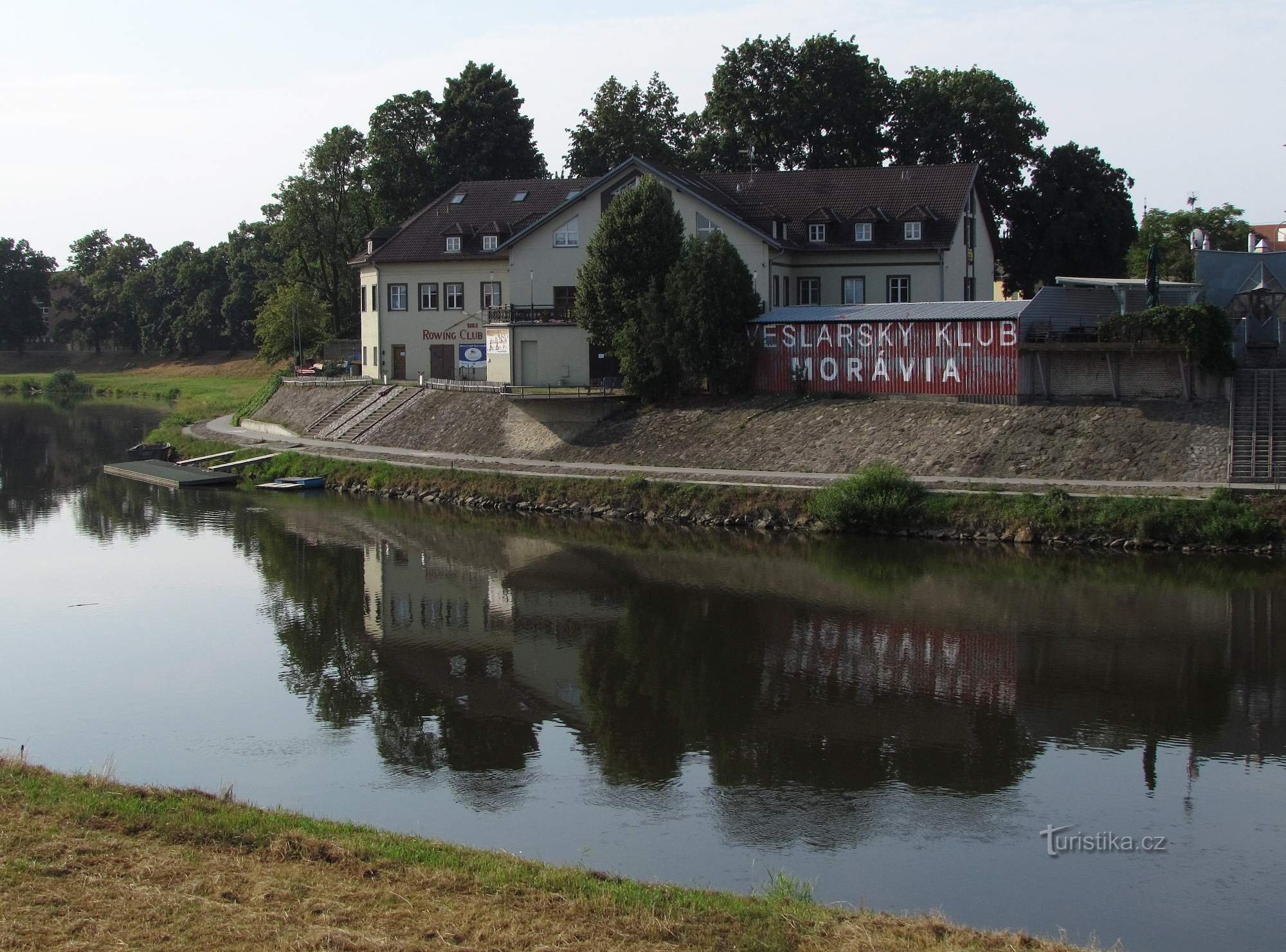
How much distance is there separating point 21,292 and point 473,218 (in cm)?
8575

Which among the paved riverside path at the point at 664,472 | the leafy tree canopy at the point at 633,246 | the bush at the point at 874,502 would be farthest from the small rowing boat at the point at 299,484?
the bush at the point at 874,502

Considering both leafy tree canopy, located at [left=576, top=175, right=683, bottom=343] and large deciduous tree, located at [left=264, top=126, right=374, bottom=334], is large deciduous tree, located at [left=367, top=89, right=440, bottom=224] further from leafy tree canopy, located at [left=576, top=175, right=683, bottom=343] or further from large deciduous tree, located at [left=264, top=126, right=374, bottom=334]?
leafy tree canopy, located at [left=576, top=175, right=683, bottom=343]

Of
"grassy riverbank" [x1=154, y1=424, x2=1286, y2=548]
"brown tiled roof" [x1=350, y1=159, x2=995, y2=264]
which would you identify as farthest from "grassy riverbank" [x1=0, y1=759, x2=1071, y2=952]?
"brown tiled roof" [x1=350, y1=159, x2=995, y2=264]

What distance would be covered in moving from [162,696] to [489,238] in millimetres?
38699

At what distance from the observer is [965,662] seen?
23.8 meters

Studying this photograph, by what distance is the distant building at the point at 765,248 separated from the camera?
5059 cm

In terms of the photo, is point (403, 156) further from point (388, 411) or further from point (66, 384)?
point (66, 384)

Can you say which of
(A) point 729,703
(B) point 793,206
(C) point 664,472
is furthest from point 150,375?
(A) point 729,703

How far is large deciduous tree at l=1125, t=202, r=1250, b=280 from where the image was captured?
58.7 meters

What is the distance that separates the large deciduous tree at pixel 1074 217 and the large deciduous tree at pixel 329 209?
3626 cm

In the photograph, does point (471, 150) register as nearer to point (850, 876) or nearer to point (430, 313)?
point (430, 313)

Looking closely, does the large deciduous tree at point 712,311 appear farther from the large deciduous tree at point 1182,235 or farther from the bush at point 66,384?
the bush at point 66,384

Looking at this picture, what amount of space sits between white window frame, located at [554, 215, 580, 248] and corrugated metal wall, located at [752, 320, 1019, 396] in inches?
379

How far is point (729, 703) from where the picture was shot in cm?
2120
